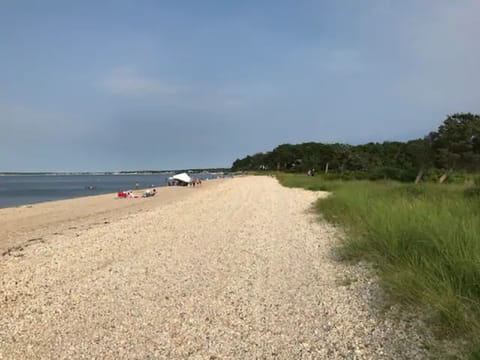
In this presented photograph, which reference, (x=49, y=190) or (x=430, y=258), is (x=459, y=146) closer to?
(x=430, y=258)

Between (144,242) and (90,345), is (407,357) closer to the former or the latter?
(90,345)

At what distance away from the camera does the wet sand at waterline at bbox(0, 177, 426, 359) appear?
3973 mm

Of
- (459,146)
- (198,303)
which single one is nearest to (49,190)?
(459,146)

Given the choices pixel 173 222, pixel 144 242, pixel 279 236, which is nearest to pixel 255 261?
pixel 279 236

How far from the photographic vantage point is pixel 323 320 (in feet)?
14.8

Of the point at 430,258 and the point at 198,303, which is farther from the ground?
the point at 430,258

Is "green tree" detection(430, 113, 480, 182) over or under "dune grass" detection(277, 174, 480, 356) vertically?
over

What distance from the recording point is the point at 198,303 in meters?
5.26

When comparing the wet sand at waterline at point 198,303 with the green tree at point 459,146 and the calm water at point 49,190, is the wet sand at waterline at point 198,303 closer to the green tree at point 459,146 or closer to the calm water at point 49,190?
the calm water at point 49,190

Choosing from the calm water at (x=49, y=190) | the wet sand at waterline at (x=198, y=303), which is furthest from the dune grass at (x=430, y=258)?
the calm water at (x=49, y=190)

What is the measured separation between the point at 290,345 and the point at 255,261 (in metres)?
3.69

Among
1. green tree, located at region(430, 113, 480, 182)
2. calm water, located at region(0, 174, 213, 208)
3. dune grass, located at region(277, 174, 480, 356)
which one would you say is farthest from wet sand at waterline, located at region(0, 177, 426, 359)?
green tree, located at region(430, 113, 480, 182)

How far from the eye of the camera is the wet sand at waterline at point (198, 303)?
3973 millimetres

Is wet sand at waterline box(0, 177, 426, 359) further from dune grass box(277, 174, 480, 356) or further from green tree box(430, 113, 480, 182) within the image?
green tree box(430, 113, 480, 182)
